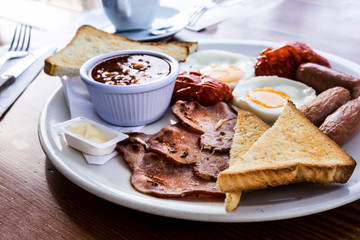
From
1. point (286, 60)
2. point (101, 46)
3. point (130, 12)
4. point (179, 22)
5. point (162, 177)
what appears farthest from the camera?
point (179, 22)

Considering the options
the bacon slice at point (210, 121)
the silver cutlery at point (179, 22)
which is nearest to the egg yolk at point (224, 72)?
the bacon slice at point (210, 121)

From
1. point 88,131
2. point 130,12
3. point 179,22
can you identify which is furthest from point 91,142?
point 179,22

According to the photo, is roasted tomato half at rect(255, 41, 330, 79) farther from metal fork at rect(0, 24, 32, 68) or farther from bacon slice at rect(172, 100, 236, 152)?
metal fork at rect(0, 24, 32, 68)

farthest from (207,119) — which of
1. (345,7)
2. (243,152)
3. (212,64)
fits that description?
(345,7)

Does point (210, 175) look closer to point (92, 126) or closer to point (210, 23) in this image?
Result: point (92, 126)

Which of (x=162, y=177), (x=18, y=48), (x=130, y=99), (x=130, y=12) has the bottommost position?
(x=18, y=48)

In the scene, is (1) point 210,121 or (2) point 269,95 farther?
(2) point 269,95

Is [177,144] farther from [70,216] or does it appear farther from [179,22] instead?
[179,22]
